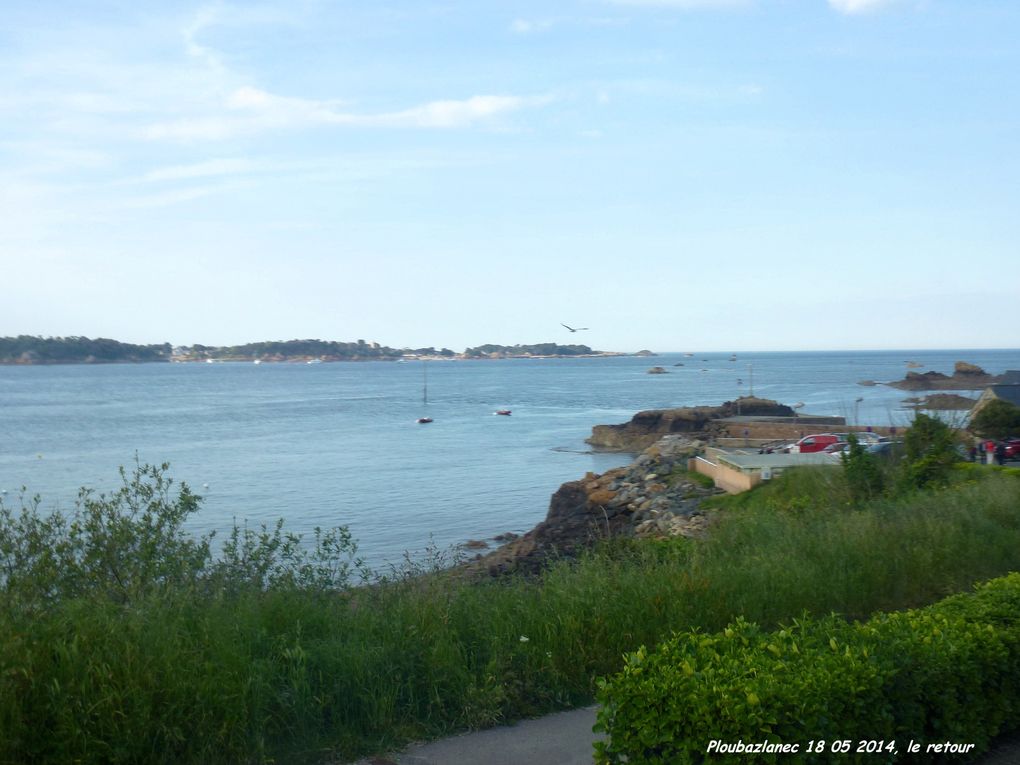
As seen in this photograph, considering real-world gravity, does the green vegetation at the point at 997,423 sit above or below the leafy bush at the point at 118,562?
below

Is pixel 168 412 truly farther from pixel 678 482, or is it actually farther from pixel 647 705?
pixel 647 705

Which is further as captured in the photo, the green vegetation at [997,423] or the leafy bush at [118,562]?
the green vegetation at [997,423]

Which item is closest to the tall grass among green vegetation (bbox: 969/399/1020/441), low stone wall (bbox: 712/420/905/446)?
green vegetation (bbox: 969/399/1020/441)

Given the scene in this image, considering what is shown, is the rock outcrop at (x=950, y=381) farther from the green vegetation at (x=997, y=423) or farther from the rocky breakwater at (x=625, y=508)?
the green vegetation at (x=997, y=423)

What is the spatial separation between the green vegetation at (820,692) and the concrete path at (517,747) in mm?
856

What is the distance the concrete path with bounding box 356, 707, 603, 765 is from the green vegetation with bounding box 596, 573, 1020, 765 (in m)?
0.86

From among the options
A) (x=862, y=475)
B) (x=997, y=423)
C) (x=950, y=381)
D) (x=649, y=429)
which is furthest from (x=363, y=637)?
(x=950, y=381)

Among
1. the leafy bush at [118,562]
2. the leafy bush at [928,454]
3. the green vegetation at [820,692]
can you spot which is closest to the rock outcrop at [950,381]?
the leafy bush at [928,454]

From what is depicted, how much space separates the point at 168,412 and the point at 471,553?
68.8 m

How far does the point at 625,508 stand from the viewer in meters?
34.2

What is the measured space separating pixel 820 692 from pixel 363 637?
9.76 feet

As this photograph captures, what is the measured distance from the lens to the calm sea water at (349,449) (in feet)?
114

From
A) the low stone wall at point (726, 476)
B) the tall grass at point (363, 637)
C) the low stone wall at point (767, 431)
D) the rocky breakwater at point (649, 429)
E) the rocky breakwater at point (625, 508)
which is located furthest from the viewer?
the rocky breakwater at point (649, 429)

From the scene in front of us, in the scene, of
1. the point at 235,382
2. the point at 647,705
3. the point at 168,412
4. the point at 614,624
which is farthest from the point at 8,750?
the point at 235,382
